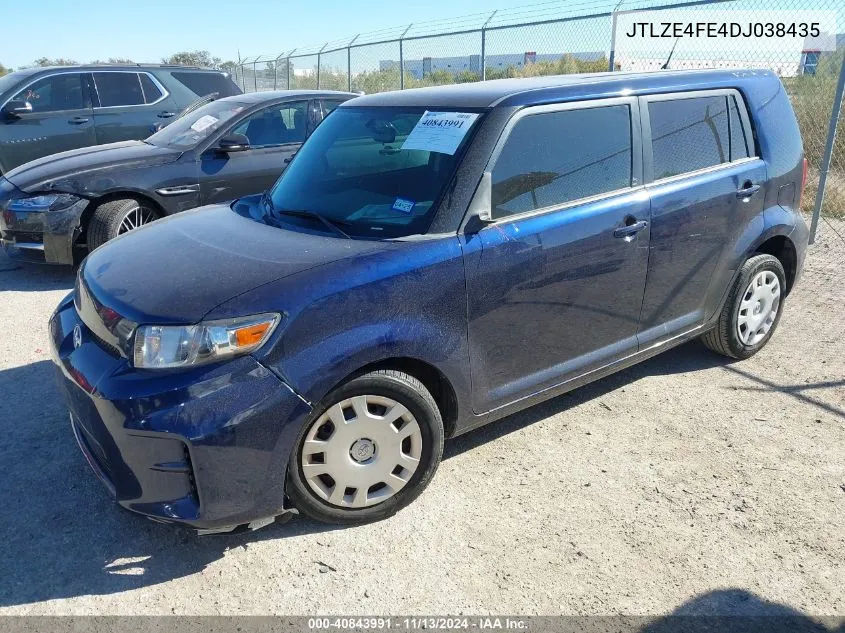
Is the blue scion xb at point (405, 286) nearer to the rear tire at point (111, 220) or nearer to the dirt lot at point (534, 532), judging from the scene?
the dirt lot at point (534, 532)

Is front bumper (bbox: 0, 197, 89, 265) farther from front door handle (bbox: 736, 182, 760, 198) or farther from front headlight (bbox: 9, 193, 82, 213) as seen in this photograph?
front door handle (bbox: 736, 182, 760, 198)

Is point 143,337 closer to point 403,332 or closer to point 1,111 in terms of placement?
point 403,332

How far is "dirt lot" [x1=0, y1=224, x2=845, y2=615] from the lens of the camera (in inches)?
103

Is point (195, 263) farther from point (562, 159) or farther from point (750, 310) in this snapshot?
point (750, 310)

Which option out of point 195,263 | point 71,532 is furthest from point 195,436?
point 71,532

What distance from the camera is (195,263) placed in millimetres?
2973

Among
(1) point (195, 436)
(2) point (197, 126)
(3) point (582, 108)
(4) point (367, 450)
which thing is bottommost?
(4) point (367, 450)

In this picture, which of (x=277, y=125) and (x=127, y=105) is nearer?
(x=277, y=125)

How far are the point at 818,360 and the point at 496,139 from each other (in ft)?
9.81

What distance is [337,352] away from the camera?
8.74 ft

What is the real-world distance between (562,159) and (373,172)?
0.93 m

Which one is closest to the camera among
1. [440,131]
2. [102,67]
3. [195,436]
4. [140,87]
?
[195,436]

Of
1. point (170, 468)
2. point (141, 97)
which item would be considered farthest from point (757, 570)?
point (141, 97)

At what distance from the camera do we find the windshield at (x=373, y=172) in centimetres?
313
